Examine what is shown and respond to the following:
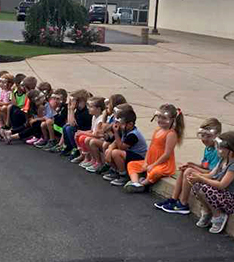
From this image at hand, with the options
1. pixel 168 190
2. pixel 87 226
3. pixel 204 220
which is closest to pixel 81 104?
pixel 168 190

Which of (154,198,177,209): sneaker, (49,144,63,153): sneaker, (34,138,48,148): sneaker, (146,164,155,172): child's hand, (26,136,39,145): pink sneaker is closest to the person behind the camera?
(154,198,177,209): sneaker

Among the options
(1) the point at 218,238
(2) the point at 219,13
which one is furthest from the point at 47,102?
(2) the point at 219,13

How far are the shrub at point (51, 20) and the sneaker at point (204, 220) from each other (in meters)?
19.2

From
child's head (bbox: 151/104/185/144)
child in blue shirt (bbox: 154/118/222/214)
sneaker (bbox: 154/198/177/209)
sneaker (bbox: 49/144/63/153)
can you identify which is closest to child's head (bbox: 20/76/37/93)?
sneaker (bbox: 49/144/63/153)

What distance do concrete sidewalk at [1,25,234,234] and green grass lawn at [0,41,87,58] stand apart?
1.02 metres

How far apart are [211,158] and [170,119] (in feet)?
2.37

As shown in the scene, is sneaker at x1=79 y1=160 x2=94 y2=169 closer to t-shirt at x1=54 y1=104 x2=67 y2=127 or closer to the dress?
t-shirt at x1=54 y1=104 x2=67 y2=127

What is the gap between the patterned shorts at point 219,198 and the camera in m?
4.88

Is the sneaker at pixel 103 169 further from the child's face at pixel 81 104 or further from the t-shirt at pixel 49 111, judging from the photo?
the t-shirt at pixel 49 111

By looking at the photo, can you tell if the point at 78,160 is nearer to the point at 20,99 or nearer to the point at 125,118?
the point at 125,118

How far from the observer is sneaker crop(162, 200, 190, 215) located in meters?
5.43

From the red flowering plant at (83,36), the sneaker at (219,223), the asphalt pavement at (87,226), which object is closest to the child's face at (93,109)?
the asphalt pavement at (87,226)

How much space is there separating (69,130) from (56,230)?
277cm

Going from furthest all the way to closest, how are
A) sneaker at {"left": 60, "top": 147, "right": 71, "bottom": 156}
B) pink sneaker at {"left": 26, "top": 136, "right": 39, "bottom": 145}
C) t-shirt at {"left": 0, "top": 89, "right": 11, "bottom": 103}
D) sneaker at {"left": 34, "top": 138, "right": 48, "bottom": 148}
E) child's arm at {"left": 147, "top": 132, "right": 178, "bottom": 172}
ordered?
t-shirt at {"left": 0, "top": 89, "right": 11, "bottom": 103}, pink sneaker at {"left": 26, "top": 136, "right": 39, "bottom": 145}, sneaker at {"left": 34, "top": 138, "right": 48, "bottom": 148}, sneaker at {"left": 60, "top": 147, "right": 71, "bottom": 156}, child's arm at {"left": 147, "top": 132, "right": 178, "bottom": 172}
